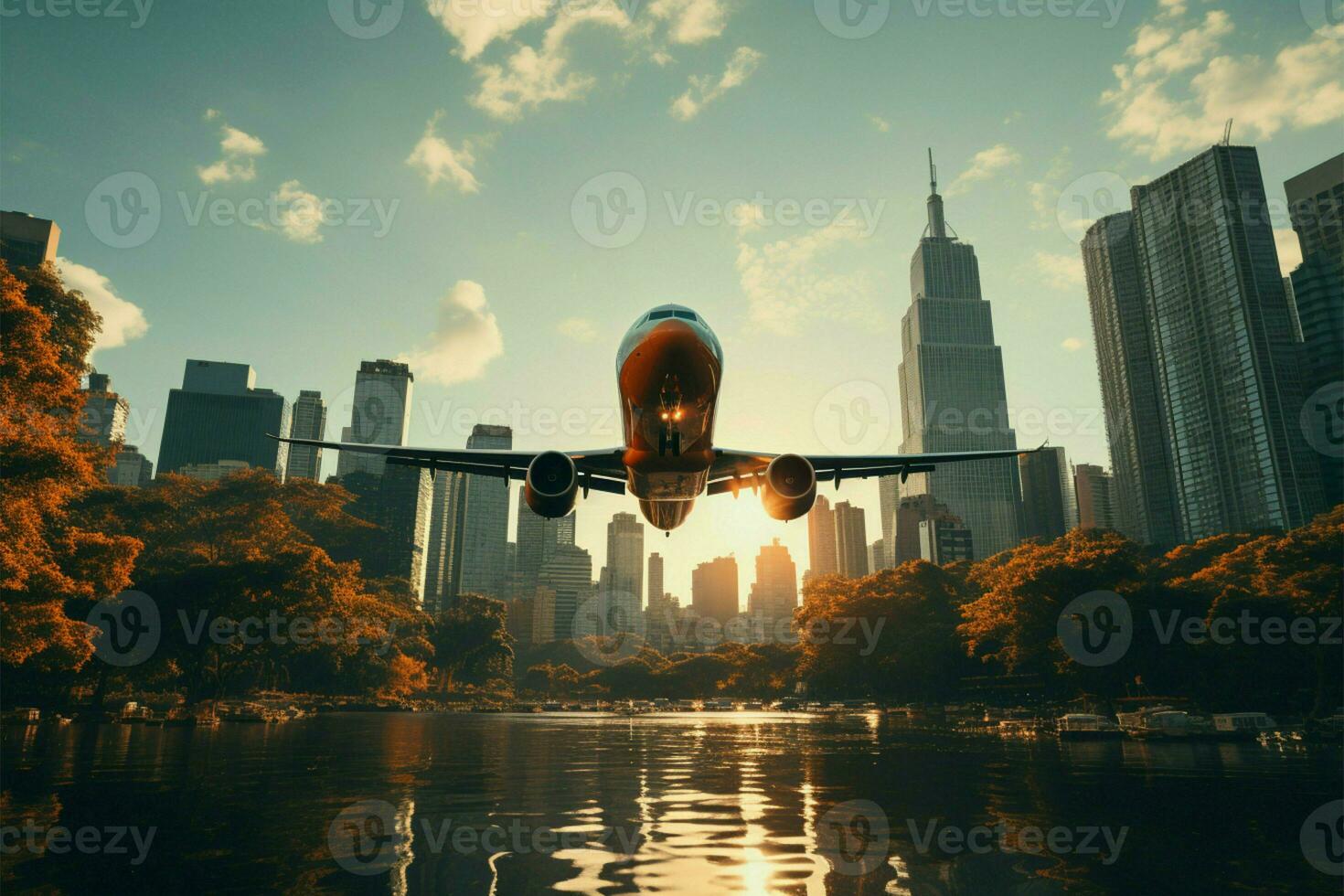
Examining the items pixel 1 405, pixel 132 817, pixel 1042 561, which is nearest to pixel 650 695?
pixel 1042 561

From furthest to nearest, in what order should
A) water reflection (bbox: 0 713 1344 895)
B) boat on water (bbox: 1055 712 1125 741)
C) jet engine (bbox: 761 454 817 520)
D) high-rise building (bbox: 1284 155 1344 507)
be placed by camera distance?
high-rise building (bbox: 1284 155 1344 507) < boat on water (bbox: 1055 712 1125 741) < jet engine (bbox: 761 454 817 520) < water reflection (bbox: 0 713 1344 895)

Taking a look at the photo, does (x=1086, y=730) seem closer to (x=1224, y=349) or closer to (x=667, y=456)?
(x=667, y=456)

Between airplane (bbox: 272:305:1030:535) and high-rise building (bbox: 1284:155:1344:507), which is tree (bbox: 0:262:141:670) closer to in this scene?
airplane (bbox: 272:305:1030:535)

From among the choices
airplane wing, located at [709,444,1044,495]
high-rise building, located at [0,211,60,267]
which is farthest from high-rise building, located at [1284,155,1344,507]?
high-rise building, located at [0,211,60,267]

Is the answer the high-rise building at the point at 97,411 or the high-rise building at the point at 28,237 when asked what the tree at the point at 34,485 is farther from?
the high-rise building at the point at 28,237

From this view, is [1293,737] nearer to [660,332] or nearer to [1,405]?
[660,332]

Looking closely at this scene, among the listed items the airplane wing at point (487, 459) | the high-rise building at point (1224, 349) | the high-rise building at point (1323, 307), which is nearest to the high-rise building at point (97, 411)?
the airplane wing at point (487, 459)
